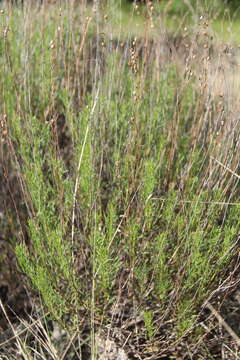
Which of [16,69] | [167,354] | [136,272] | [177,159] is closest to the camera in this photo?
[136,272]

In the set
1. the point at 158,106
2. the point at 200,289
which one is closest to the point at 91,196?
the point at 200,289

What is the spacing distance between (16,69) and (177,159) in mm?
1056

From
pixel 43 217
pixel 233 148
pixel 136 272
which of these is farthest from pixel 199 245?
pixel 43 217

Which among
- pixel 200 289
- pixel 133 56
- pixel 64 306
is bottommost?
pixel 64 306

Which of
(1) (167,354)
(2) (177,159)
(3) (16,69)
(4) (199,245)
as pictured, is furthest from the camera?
(3) (16,69)

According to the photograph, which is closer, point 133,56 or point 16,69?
point 133,56

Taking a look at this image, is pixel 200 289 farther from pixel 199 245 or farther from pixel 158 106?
pixel 158 106

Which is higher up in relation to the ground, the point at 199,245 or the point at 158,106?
the point at 158,106

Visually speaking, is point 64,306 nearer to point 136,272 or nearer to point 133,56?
point 136,272

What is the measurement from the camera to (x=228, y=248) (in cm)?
203

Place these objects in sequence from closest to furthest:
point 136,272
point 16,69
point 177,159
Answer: point 136,272 → point 177,159 → point 16,69

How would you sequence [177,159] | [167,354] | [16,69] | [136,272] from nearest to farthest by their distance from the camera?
[136,272], [167,354], [177,159], [16,69]

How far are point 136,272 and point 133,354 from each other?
1.42 feet

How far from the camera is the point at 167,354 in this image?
2.35 m
